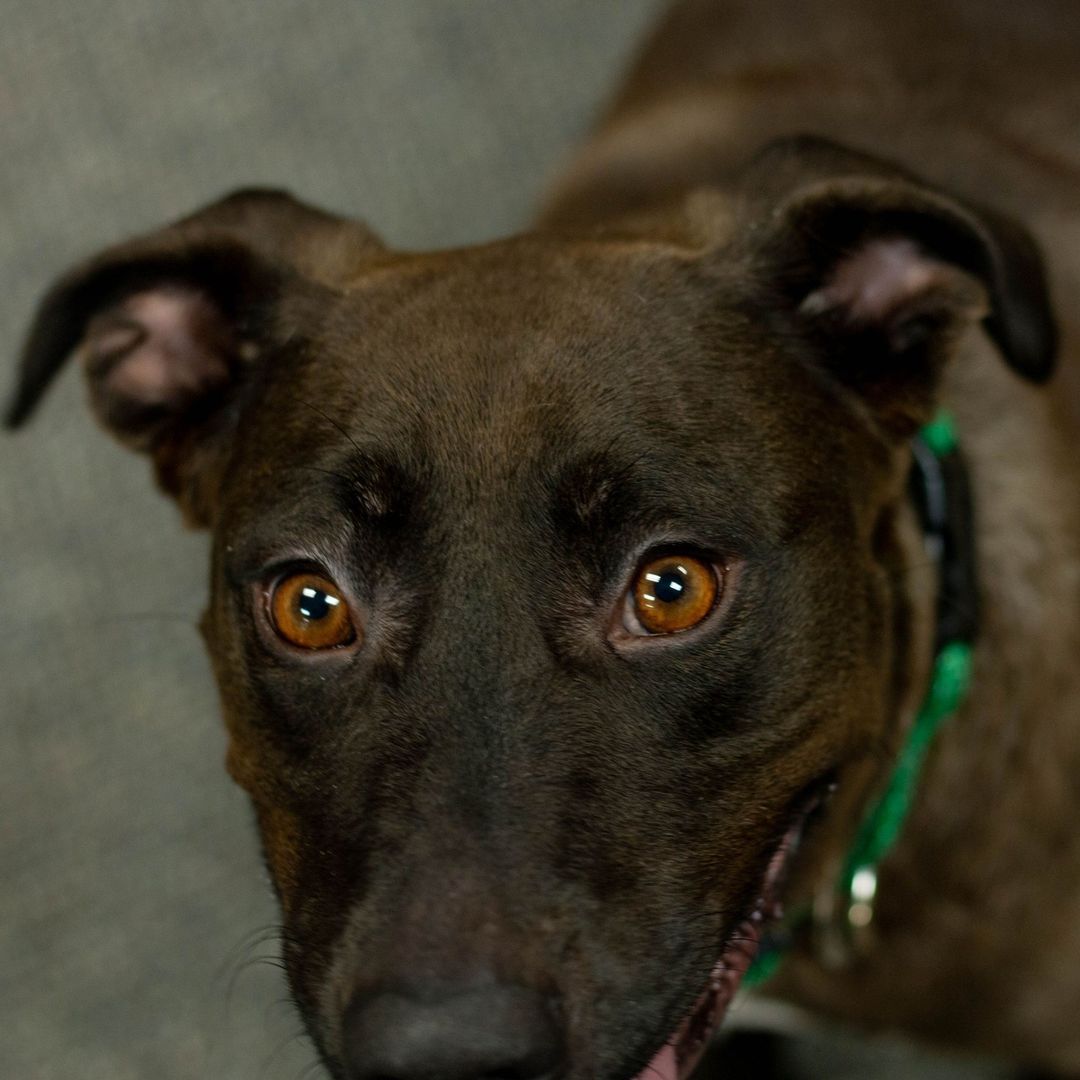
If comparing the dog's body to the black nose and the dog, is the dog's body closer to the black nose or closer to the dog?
the dog

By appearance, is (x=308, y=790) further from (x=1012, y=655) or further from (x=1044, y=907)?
(x=1044, y=907)

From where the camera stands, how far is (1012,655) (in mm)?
2506

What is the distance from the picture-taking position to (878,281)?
2227 millimetres

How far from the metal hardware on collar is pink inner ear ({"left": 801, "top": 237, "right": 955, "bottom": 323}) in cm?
20

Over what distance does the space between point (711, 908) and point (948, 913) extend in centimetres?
87

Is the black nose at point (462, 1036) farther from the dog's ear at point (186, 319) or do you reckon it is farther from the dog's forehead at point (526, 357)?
the dog's ear at point (186, 319)

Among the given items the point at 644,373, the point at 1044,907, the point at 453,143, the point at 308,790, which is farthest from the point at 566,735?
the point at 453,143

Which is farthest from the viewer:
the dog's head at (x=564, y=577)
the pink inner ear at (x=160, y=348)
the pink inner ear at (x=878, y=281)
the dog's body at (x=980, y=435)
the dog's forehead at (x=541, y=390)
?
the dog's body at (x=980, y=435)

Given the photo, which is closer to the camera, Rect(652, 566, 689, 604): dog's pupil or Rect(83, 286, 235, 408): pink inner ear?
Rect(652, 566, 689, 604): dog's pupil

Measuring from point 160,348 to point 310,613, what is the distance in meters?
0.61

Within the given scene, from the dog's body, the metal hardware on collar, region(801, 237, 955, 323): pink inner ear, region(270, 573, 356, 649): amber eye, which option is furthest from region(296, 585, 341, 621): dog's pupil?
the dog's body

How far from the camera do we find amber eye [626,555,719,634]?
191cm

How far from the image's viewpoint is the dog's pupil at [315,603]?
6.48ft

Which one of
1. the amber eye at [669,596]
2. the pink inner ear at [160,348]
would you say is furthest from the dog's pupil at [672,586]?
the pink inner ear at [160,348]
